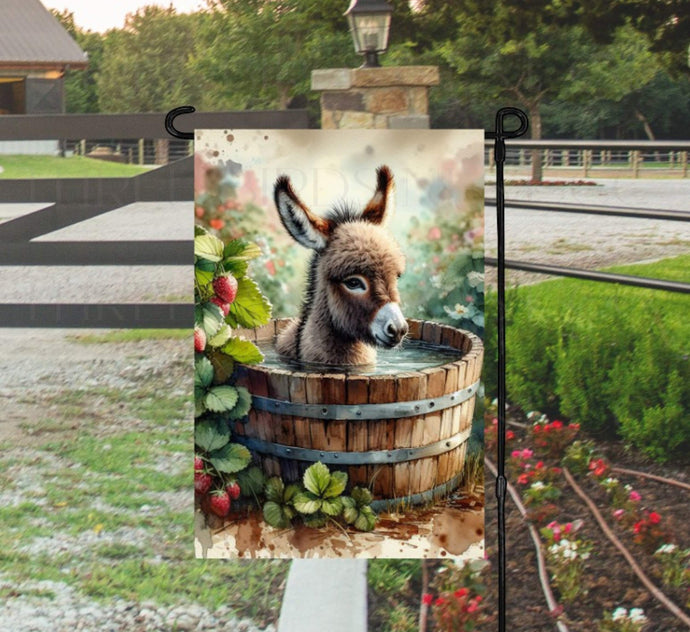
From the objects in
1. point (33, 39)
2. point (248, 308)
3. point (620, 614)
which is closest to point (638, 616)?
point (620, 614)

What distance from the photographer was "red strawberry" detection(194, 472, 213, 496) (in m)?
2.51

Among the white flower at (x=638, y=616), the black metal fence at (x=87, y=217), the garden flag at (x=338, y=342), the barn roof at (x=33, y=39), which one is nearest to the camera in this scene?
the garden flag at (x=338, y=342)

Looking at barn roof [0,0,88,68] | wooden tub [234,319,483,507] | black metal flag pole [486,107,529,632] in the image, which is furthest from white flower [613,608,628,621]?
barn roof [0,0,88,68]

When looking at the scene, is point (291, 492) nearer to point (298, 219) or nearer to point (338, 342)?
point (338, 342)

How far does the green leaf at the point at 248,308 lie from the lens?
249 centimetres

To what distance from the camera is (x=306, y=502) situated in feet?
8.11

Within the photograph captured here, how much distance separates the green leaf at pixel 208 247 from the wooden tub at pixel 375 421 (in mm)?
219

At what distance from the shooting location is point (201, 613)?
3.14 m

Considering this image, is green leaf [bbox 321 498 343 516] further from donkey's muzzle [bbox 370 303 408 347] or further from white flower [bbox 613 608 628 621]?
white flower [bbox 613 608 628 621]

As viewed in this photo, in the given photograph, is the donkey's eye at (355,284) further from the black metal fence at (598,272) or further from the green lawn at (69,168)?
the green lawn at (69,168)

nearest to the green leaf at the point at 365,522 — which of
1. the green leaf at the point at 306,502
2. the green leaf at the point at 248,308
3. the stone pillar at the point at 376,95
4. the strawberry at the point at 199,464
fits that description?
the green leaf at the point at 306,502

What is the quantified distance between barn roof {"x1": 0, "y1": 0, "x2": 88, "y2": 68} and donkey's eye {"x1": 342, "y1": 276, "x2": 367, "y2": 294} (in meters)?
1.54

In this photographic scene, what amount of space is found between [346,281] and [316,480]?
1.75 feet

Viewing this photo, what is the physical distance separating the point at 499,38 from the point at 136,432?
1.88 meters
